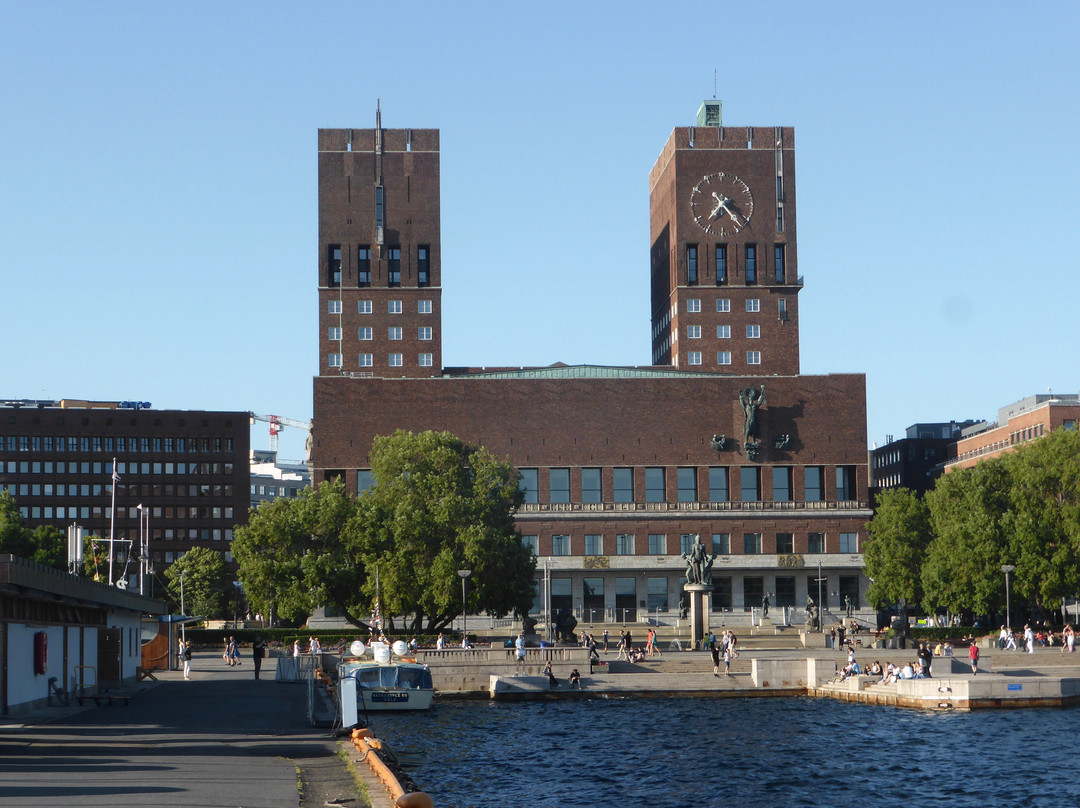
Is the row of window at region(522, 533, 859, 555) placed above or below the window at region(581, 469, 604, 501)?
below

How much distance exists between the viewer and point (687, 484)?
135 metres

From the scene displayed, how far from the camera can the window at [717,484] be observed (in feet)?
442

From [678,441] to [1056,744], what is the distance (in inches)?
3320

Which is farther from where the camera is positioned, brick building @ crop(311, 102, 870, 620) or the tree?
brick building @ crop(311, 102, 870, 620)

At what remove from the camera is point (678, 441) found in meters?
135

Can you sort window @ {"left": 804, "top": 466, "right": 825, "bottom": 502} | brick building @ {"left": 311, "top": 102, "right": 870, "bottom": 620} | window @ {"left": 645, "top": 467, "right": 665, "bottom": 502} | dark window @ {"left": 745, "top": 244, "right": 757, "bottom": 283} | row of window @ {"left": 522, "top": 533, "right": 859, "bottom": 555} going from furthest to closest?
dark window @ {"left": 745, "top": 244, "right": 757, "bottom": 283}, window @ {"left": 804, "top": 466, "right": 825, "bottom": 502}, window @ {"left": 645, "top": 467, "right": 665, "bottom": 502}, brick building @ {"left": 311, "top": 102, "right": 870, "bottom": 620}, row of window @ {"left": 522, "top": 533, "right": 859, "bottom": 555}

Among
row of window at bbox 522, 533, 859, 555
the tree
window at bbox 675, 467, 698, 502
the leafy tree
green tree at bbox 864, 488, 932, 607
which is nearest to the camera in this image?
the tree

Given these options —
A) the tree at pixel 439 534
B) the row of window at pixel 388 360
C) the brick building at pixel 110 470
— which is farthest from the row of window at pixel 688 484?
the brick building at pixel 110 470

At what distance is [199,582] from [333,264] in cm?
4942

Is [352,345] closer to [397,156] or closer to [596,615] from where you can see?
[397,156]

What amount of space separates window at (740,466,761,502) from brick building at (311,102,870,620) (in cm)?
14

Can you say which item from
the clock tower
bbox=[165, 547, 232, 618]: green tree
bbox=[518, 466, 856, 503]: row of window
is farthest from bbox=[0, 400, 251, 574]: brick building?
the clock tower

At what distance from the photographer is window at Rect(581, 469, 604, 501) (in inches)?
5290

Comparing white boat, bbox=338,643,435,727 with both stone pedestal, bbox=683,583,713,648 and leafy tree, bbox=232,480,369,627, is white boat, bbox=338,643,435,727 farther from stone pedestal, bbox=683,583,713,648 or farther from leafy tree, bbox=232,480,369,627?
stone pedestal, bbox=683,583,713,648
